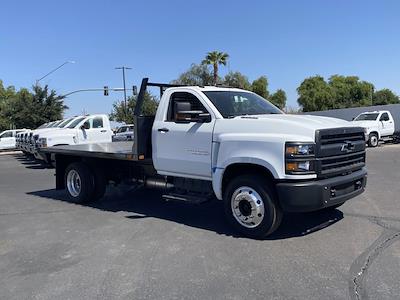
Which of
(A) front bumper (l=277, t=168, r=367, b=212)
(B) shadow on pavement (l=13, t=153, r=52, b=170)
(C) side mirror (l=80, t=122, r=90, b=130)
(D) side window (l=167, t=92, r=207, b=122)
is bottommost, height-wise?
(B) shadow on pavement (l=13, t=153, r=52, b=170)

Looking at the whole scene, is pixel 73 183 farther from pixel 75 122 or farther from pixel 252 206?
pixel 75 122

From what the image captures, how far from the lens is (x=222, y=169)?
6.95 metres

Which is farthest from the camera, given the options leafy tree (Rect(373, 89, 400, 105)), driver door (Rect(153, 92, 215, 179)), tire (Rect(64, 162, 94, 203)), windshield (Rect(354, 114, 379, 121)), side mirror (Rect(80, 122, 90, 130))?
leafy tree (Rect(373, 89, 400, 105))

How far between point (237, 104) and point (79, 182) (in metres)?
4.00

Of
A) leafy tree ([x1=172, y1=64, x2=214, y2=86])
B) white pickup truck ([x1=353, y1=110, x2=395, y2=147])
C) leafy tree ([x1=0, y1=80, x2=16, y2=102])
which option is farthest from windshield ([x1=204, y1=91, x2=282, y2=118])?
leafy tree ([x1=0, y1=80, x2=16, y2=102])

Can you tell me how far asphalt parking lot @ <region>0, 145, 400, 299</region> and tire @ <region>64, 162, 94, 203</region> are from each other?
1.23 ft

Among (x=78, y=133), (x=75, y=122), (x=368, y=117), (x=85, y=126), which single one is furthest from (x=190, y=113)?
(x=368, y=117)

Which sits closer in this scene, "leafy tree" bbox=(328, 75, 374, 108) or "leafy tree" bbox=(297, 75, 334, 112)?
"leafy tree" bbox=(297, 75, 334, 112)

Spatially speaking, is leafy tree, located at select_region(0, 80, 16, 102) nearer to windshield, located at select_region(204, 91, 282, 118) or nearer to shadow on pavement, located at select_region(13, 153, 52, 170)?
shadow on pavement, located at select_region(13, 153, 52, 170)

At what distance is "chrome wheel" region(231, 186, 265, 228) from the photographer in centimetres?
Result: 653

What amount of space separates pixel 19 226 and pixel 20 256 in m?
1.85

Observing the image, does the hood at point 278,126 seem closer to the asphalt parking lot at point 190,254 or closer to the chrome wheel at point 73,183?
the asphalt parking lot at point 190,254

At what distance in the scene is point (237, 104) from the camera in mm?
7723

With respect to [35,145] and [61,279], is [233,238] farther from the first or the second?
[35,145]
